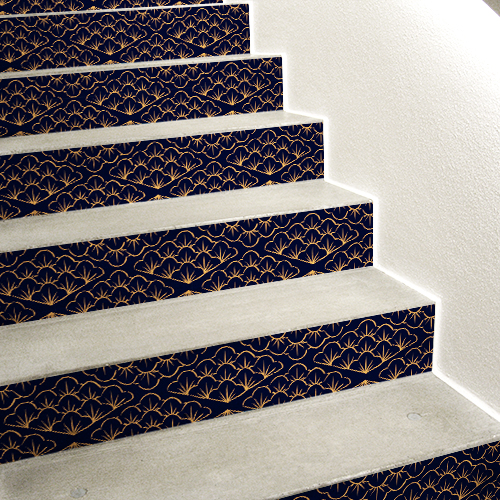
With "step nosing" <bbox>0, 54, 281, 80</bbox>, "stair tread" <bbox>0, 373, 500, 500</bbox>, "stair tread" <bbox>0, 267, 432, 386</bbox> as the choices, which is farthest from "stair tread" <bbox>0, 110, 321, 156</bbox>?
"stair tread" <bbox>0, 373, 500, 500</bbox>

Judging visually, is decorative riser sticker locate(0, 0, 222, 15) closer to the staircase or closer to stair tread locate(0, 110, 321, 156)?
the staircase

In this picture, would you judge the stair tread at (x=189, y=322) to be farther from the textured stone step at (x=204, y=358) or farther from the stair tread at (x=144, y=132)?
the stair tread at (x=144, y=132)

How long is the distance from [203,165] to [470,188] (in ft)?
3.02

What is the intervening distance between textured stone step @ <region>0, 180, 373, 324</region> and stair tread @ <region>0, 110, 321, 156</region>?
225mm

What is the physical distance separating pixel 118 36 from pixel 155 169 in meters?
0.76

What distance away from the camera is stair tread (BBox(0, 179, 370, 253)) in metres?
1.64

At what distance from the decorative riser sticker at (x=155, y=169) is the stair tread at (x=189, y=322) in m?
0.44

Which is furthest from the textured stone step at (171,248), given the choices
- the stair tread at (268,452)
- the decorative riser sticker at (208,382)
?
the stair tread at (268,452)

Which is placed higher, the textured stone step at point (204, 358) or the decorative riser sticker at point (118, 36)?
the decorative riser sticker at point (118, 36)

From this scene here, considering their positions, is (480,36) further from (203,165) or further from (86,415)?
(86,415)

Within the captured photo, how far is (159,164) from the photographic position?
6.31ft

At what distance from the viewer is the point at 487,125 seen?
131 cm

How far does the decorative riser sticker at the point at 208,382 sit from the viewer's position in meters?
1.33

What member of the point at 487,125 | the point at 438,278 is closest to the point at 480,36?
the point at 487,125
